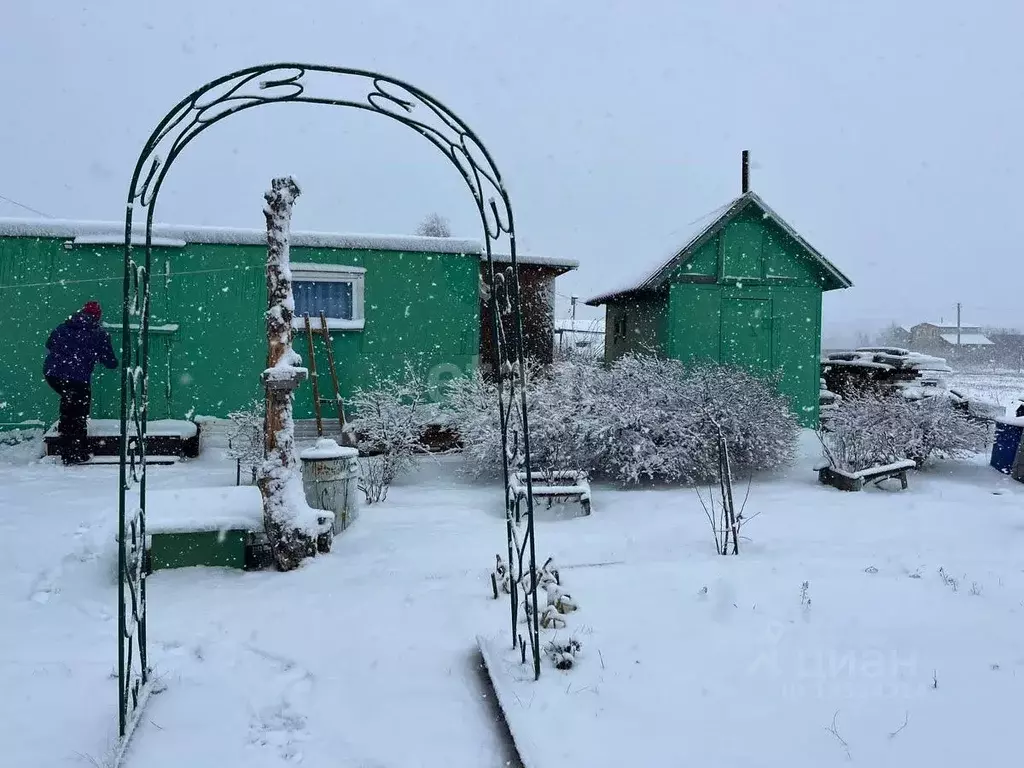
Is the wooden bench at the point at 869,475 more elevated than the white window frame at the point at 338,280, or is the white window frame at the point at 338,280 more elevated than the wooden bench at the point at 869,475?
the white window frame at the point at 338,280

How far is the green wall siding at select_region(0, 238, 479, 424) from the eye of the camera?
10141mm

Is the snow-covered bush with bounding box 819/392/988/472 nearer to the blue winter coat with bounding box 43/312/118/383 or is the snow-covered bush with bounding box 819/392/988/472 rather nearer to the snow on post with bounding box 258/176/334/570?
the snow on post with bounding box 258/176/334/570

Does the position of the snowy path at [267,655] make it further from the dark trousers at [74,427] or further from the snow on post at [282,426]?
the dark trousers at [74,427]

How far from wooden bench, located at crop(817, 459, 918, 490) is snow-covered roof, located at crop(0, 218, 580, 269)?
554cm

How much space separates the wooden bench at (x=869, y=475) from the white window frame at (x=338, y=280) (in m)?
7.37

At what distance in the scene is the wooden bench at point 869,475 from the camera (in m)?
8.84

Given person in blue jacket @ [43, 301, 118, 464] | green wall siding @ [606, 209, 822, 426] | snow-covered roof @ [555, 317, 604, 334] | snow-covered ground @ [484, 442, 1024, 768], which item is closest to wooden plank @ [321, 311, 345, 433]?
person in blue jacket @ [43, 301, 118, 464]

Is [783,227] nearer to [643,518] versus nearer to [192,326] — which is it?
[643,518]

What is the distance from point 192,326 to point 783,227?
10415mm

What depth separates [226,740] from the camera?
3049mm

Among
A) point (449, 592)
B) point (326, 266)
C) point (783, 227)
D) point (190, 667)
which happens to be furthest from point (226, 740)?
point (783, 227)

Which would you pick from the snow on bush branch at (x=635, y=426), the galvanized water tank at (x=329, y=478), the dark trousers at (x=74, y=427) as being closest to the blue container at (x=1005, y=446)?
the snow on bush branch at (x=635, y=426)

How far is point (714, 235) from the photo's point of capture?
1252cm

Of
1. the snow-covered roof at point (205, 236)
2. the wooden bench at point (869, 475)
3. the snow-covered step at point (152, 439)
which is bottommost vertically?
the wooden bench at point (869, 475)
